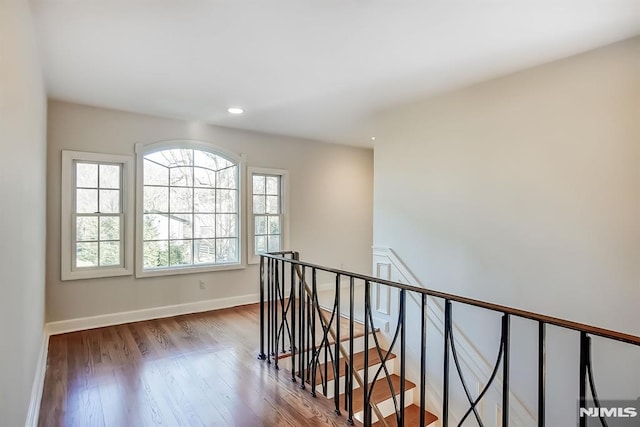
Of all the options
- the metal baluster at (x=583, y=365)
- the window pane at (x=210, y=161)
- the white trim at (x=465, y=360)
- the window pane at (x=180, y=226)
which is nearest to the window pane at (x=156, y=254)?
the window pane at (x=180, y=226)

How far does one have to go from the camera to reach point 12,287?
158cm

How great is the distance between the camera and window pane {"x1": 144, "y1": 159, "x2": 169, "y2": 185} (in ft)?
14.3

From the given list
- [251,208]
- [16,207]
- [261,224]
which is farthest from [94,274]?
[16,207]

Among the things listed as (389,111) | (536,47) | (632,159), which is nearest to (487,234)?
(632,159)

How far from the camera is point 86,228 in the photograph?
3982mm

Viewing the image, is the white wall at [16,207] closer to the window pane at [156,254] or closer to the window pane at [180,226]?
the window pane at [156,254]

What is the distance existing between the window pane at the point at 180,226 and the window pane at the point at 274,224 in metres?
1.18

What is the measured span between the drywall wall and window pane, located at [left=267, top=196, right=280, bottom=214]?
7.50 feet

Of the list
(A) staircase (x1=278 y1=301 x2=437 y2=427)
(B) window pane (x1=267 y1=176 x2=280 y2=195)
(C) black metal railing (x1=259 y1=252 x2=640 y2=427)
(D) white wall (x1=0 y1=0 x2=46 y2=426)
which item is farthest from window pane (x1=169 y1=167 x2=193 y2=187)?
(A) staircase (x1=278 y1=301 x2=437 y2=427)

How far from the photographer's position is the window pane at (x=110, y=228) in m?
4.08

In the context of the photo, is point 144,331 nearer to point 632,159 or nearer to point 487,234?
point 487,234

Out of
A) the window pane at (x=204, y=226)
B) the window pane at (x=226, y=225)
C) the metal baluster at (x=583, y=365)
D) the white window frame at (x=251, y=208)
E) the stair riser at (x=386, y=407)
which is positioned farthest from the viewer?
the white window frame at (x=251, y=208)

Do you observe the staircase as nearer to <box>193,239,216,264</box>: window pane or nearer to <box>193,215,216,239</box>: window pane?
<box>193,239,216,264</box>: window pane

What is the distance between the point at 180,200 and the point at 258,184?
1.16 metres
